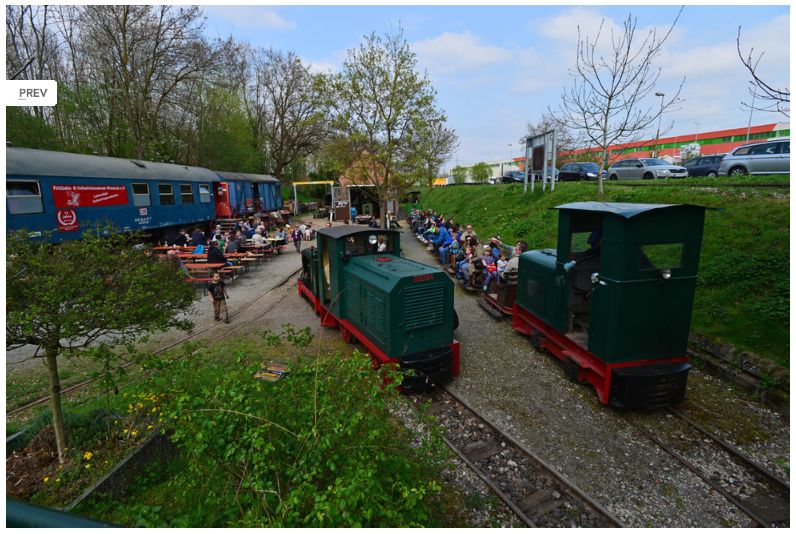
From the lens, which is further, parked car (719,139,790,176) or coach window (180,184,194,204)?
coach window (180,184,194,204)

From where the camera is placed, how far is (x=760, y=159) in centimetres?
1484

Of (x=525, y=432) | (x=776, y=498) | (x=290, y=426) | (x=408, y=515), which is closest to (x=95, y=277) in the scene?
(x=290, y=426)

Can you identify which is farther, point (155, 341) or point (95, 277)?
point (155, 341)

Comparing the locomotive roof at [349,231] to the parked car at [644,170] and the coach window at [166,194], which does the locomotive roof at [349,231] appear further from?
the parked car at [644,170]

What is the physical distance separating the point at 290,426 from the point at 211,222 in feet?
76.9

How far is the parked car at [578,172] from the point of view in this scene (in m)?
24.2

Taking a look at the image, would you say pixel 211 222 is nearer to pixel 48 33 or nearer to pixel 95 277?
pixel 48 33

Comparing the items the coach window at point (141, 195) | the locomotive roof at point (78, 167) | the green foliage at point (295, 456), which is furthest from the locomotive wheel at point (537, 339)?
the coach window at point (141, 195)

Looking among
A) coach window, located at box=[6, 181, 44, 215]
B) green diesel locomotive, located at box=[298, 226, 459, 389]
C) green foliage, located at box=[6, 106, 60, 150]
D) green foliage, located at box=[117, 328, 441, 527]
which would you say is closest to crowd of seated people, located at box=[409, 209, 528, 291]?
green diesel locomotive, located at box=[298, 226, 459, 389]

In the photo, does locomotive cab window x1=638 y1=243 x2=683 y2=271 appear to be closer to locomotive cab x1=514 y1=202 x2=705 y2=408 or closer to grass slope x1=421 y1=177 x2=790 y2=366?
locomotive cab x1=514 y1=202 x2=705 y2=408

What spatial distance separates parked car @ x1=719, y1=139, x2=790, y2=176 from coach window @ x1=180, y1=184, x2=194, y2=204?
24068mm

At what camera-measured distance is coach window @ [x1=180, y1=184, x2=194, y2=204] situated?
20.0m

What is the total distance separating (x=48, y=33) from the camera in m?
23.7

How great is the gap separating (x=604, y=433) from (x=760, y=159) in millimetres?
15248
